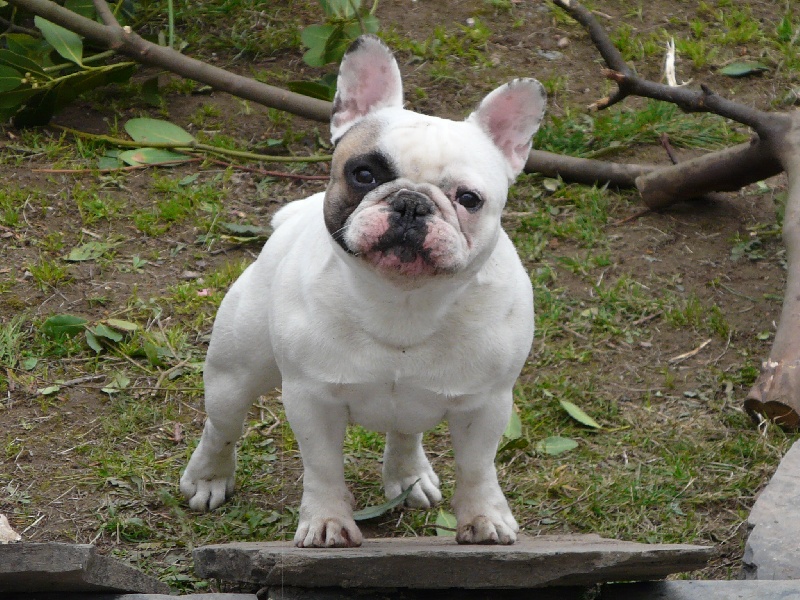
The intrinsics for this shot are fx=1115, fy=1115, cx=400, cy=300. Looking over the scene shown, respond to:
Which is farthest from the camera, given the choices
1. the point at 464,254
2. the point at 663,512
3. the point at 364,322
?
the point at 663,512

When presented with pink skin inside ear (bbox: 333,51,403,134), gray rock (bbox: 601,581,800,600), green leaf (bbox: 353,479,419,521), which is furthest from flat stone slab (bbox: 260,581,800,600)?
pink skin inside ear (bbox: 333,51,403,134)

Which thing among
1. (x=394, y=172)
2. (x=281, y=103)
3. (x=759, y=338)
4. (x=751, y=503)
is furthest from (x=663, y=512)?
(x=281, y=103)

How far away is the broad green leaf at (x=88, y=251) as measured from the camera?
5.99m

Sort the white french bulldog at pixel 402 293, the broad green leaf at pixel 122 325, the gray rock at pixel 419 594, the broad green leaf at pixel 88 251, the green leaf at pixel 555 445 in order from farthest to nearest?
1. the broad green leaf at pixel 88 251
2. the broad green leaf at pixel 122 325
3. the green leaf at pixel 555 445
4. the gray rock at pixel 419 594
5. the white french bulldog at pixel 402 293

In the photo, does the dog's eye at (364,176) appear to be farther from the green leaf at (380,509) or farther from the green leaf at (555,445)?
the green leaf at (555,445)

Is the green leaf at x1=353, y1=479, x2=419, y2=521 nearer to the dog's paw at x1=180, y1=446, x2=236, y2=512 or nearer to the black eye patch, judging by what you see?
the dog's paw at x1=180, y1=446, x2=236, y2=512

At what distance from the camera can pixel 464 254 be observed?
305 centimetres

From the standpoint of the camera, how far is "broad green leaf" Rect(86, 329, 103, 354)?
5.38m

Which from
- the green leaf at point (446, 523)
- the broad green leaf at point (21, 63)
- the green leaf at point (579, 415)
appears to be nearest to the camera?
the green leaf at point (446, 523)

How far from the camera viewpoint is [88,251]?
19.8ft

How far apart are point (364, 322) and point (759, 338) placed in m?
2.96

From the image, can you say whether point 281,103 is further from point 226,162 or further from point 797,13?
point 797,13

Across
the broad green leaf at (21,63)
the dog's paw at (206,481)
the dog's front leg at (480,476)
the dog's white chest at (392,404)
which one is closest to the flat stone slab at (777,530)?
the dog's front leg at (480,476)

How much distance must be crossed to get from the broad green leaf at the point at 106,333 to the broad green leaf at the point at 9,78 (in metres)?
1.89
